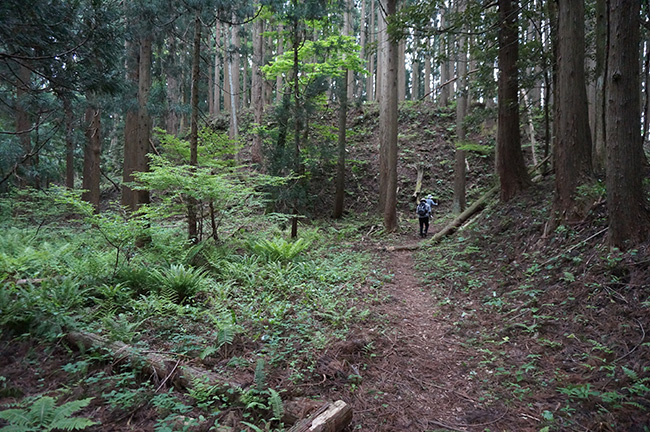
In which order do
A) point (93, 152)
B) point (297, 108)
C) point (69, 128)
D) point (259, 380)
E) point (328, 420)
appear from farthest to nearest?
1. point (297, 108)
2. point (93, 152)
3. point (69, 128)
4. point (259, 380)
5. point (328, 420)

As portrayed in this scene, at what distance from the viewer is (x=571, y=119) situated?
6.38 meters

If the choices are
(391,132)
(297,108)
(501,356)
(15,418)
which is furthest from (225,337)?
(391,132)

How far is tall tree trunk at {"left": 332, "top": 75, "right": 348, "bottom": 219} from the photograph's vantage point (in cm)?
1494

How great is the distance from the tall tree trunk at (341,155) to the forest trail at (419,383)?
1092 cm

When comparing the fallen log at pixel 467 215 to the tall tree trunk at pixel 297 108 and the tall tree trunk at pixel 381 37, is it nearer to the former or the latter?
the tall tree trunk at pixel 297 108

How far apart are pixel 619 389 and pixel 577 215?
3.89 m

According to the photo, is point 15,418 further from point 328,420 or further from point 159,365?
point 328,420

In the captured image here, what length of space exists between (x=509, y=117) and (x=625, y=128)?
14.5 ft

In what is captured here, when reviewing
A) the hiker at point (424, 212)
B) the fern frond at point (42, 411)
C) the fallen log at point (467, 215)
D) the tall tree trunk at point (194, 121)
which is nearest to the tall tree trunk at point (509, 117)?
the fallen log at point (467, 215)

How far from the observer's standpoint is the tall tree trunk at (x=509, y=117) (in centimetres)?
874

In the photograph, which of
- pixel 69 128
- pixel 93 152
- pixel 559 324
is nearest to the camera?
pixel 559 324

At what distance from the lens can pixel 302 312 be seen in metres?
5.18

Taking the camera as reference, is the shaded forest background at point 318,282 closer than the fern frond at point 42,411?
No

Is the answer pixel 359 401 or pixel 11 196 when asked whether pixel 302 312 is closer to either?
pixel 359 401
